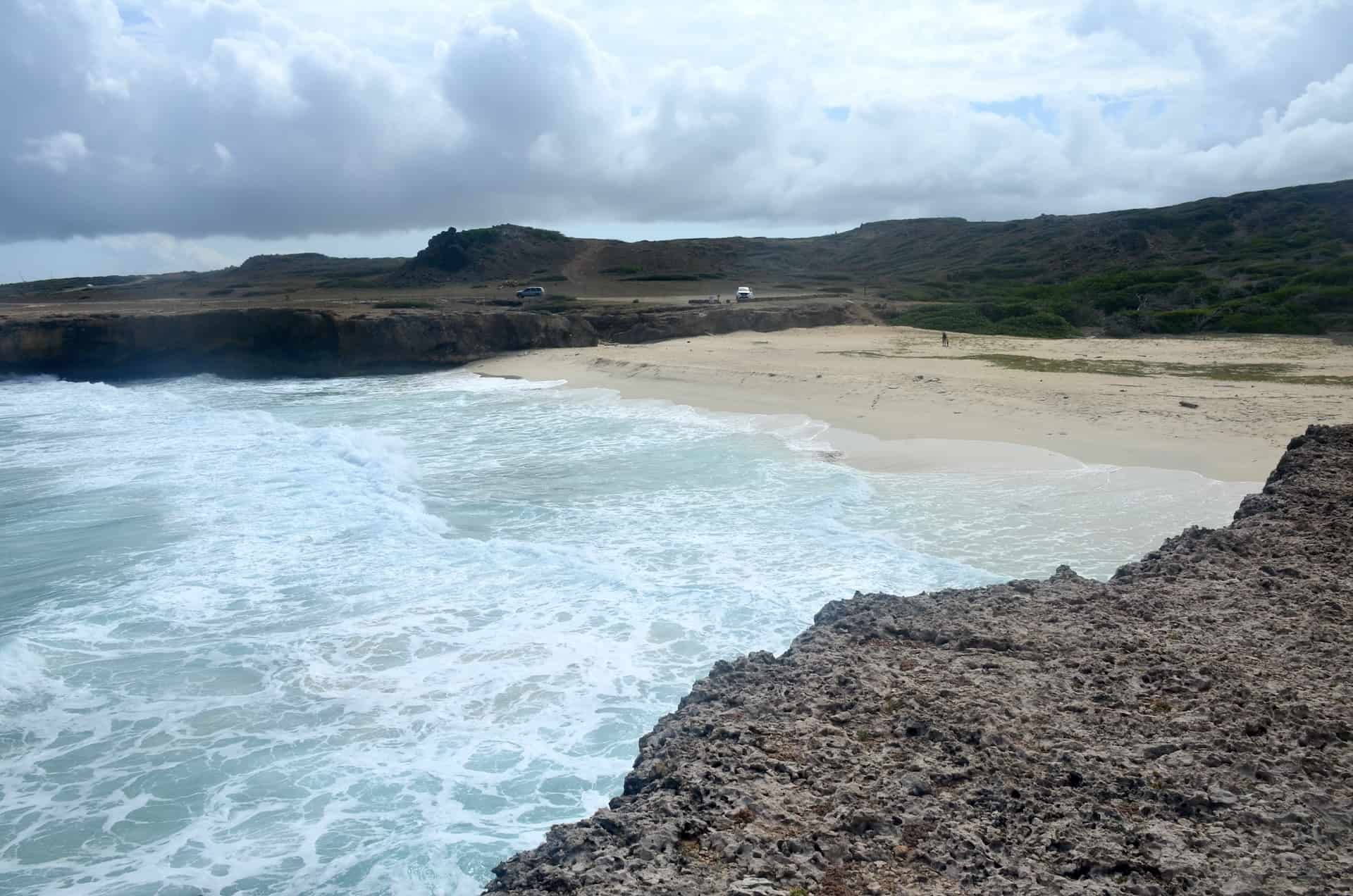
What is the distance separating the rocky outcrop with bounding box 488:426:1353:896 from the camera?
10.6 feet

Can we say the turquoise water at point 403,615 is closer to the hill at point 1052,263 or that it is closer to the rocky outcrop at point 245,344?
the rocky outcrop at point 245,344

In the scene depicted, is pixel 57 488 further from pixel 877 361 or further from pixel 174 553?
pixel 877 361

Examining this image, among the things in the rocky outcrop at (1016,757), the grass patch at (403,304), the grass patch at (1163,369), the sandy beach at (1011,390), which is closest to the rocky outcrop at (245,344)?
the sandy beach at (1011,390)

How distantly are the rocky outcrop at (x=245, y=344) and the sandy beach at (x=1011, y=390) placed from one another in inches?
118

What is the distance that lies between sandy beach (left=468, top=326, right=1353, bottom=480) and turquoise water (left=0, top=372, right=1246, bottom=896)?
4.93ft

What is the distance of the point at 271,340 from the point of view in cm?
3494

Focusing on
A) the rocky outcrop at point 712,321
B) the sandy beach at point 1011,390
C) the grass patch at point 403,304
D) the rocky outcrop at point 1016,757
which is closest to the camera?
the rocky outcrop at point 1016,757

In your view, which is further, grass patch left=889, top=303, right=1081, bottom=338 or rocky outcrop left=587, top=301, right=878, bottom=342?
rocky outcrop left=587, top=301, right=878, bottom=342

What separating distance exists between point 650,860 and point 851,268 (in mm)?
69970

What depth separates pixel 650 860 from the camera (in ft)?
11.0

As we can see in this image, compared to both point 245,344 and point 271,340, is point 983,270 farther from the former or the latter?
point 245,344

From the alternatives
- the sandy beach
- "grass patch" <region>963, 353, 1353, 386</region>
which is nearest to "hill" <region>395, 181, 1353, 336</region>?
the sandy beach

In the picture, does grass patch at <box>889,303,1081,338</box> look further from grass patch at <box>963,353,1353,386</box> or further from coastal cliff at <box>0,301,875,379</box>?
grass patch at <box>963,353,1353,386</box>

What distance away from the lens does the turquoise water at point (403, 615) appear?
5.96 m
